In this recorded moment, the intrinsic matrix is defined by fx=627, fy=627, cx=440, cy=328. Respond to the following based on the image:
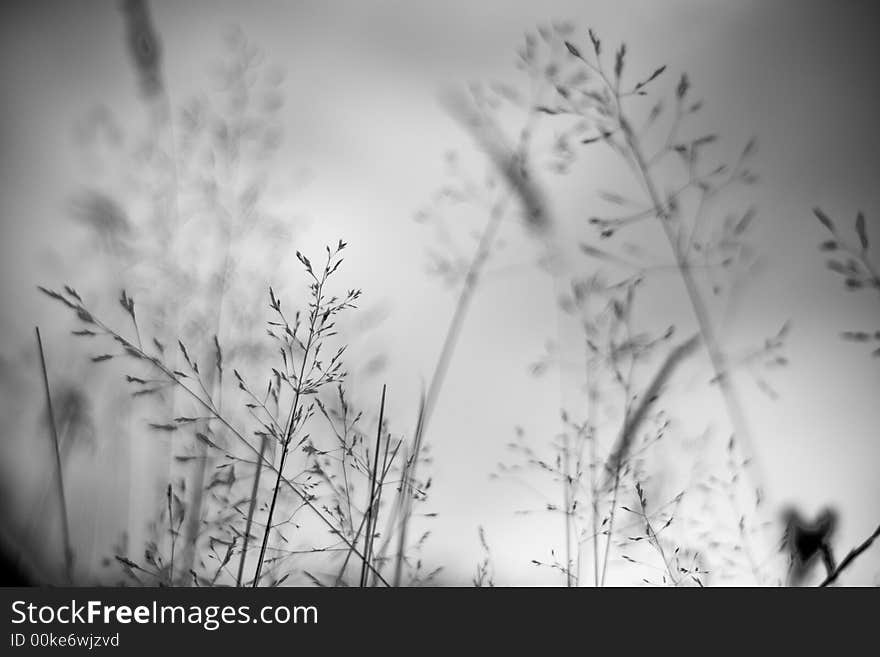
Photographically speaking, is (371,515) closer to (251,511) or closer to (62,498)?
(251,511)

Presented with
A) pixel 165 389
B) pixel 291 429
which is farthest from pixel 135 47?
pixel 291 429

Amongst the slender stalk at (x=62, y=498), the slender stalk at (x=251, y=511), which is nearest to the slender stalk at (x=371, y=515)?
the slender stalk at (x=251, y=511)

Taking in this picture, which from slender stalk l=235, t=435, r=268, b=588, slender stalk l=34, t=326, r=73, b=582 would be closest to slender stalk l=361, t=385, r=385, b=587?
slender stalk l=235, t=435, r=268, b=588

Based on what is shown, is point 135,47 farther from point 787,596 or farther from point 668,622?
point 787,596

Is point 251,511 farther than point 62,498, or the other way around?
point 251,511

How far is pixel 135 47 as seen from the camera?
124 centimetres

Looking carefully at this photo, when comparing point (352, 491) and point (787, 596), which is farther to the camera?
point (352, 491)

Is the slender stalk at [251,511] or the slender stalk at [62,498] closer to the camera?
the slender stalk at [62,498]

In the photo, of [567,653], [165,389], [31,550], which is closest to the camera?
[567,653]

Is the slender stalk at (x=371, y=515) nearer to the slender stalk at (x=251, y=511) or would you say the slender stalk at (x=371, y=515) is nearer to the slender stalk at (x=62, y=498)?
the slender stalk at (x=251, y=511)

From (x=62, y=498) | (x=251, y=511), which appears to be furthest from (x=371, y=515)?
(x=62, y=498)

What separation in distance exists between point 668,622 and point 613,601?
9 cm

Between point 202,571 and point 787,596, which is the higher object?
point 202,571

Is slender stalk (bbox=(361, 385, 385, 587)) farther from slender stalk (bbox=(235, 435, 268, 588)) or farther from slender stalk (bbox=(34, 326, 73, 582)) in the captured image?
slender stalk (bbox=(34, 326, 73, 582))
